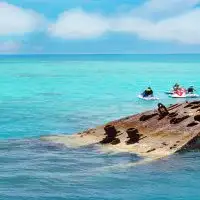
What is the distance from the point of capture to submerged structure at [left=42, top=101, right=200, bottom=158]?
39750 millimetres

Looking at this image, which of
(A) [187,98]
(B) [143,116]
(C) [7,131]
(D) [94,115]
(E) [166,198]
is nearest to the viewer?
(E) [166,198]

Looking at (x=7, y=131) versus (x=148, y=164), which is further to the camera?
(x=7, y=131)

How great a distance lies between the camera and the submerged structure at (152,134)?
39.8m

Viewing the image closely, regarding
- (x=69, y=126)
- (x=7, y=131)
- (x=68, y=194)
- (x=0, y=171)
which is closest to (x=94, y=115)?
(x=69, y=126)

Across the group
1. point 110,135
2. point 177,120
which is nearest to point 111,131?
point 110,135

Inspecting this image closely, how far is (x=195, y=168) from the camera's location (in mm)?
36375

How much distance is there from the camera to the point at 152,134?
141 feet

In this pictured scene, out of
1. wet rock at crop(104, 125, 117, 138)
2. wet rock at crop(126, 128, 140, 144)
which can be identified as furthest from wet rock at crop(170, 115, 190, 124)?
wet rock at crop(104, 125, 117, 138)

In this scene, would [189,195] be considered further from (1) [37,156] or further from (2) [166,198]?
(1) [37,156]

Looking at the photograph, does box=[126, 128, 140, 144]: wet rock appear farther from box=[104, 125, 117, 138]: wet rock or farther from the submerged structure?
box=[104, 125, 117, 138]: wet rock

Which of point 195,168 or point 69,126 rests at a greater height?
point 69,126

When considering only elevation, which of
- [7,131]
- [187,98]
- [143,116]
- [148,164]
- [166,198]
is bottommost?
[166,198]

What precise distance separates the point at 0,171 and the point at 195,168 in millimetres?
12216

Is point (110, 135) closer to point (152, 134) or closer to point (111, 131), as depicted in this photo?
point (111, 131)
